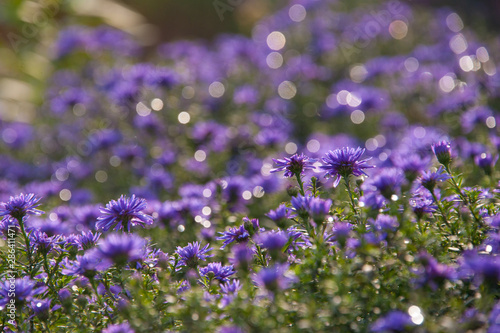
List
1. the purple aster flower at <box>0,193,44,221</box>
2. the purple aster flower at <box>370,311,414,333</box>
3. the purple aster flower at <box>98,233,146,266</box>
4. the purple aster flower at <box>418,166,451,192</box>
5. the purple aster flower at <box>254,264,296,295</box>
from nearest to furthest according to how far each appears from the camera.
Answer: the purple aster flower at <box>370,311,414,333</box> → the purple aster flower at <box>254,264,296,295</box> → the purple aster flower at <box>98,233,146,266</box> → the purple aster flower at <box>418,166,451,192</box> → the purple aster flower at <box>0,193,44,221</box>

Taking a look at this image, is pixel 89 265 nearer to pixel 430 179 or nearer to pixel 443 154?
pixel 430 179

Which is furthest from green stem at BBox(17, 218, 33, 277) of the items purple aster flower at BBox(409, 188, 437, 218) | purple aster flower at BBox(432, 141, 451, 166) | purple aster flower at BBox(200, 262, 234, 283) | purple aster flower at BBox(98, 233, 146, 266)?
purple aster flower at BBox(432, 141, 451, 166)

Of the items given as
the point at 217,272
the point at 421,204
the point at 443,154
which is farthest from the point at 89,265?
the point at 443,154

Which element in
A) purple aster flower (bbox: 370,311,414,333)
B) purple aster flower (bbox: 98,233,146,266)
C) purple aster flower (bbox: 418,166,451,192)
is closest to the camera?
purple aster flower (bbox: 370,311,414,333)

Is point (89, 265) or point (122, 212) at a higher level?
point (122, 212)

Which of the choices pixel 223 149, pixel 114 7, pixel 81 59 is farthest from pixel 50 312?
pixel 114 7

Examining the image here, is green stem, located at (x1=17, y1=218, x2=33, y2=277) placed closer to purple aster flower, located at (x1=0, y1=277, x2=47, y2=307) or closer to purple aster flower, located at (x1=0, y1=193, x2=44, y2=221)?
purple aster flower, located at (x1=0, y1=193, x2=44, y2=221)

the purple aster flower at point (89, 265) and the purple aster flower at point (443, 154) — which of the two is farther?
the purple aster flower at point (443, 154)

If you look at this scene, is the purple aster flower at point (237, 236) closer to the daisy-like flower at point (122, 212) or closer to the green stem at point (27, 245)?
the daisy-like flower at point (122, 212)

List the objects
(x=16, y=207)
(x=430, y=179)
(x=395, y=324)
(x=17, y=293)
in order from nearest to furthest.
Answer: (x=395, y=324), (x=17, y=293), (x=430, y=179), (x=16, y=207)

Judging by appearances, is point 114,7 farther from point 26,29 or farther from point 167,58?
point 167,58

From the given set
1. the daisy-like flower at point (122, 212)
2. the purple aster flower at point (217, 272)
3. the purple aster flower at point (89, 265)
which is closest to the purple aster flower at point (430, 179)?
the purple aster flower at point (217, 272)

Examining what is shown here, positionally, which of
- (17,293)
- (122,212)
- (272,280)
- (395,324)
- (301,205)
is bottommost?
(395,324)
